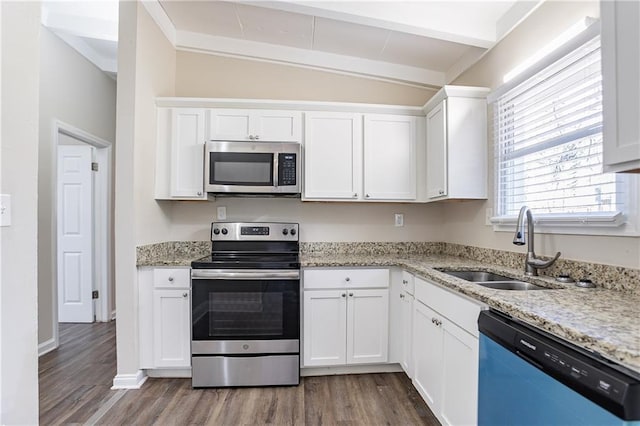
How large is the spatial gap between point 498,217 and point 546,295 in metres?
0.96

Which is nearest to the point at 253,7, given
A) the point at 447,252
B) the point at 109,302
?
the point at 447,252

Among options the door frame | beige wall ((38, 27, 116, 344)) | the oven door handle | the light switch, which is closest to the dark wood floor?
beige wall ((38, 27, 116, 344))

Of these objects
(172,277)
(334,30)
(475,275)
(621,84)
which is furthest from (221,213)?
(621,84)

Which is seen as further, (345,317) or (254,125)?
(254,125)

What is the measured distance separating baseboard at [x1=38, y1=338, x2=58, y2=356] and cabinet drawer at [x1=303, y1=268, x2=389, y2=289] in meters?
2.41

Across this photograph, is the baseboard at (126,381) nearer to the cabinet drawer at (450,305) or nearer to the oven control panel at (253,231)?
the oven control panel at (253,231)

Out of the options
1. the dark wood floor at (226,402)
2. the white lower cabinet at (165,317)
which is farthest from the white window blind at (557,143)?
the white lower cabinet at (165,317)

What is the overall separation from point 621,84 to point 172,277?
253 cm

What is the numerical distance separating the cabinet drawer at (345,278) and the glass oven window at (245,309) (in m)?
0.14

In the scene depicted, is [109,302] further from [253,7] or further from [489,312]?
[489,312]

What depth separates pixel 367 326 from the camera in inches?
92.0

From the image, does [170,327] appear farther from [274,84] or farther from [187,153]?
[274,84]

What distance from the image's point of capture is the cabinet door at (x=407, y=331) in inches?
85.6

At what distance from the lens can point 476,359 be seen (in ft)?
4.44
